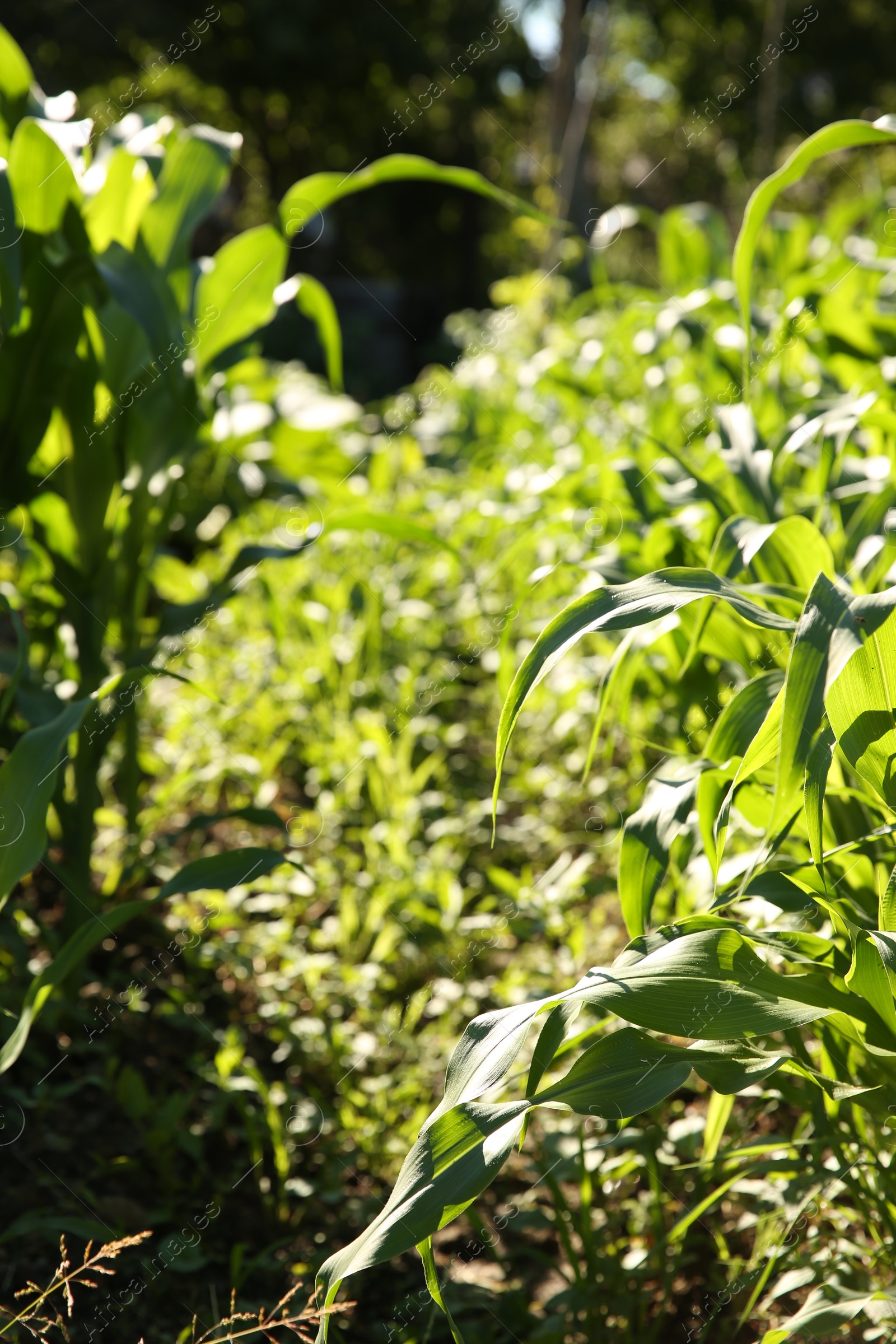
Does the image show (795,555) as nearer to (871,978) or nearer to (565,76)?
(871,978)

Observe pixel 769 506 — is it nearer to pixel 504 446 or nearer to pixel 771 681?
pixel 771 681

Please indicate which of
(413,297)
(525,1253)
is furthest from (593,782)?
(413,297)

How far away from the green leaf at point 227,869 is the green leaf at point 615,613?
430 mm

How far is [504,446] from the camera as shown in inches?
118

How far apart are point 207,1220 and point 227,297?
1.33 meters

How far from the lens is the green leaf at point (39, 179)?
1.25m

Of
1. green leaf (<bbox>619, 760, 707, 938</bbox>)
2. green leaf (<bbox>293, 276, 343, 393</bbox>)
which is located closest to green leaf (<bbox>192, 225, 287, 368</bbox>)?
green leaf (<bbox>293, 276, 343, 393</bbox>)

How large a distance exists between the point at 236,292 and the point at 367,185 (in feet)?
0.90

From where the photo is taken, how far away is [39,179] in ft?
4.17

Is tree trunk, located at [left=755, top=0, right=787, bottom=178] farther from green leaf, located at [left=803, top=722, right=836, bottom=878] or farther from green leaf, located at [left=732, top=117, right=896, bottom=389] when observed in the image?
green leaf, located at [left=803, top=722, right=836, bottom=878]

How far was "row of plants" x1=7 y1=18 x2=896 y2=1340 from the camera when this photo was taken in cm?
81

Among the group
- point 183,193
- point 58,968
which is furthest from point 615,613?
point 183,193

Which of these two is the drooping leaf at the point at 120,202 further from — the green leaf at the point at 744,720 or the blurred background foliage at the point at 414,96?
the blurred background foliage at the point at 414,96

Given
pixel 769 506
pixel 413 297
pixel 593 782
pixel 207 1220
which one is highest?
pixel 769 506
